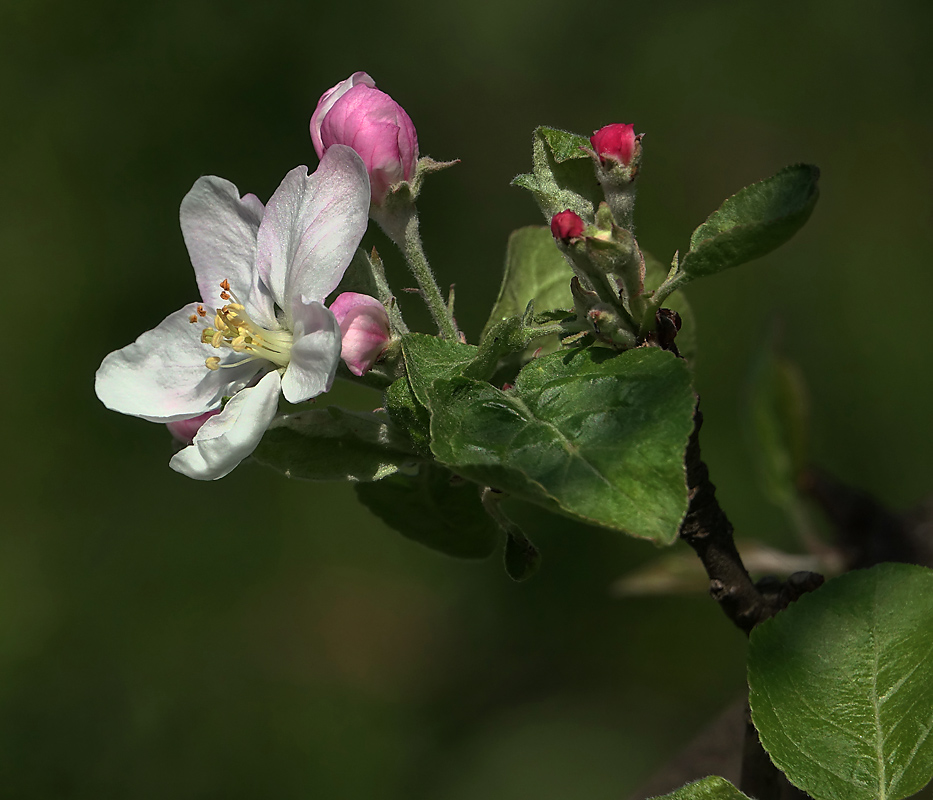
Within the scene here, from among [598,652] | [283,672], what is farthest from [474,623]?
[283,672]

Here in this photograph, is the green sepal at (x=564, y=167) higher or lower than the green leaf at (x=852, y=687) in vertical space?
higher

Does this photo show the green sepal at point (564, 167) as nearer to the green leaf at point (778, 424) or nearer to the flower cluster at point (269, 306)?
the flower cluster at point (269, 306)

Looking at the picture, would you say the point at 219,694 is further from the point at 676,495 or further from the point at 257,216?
the point at 676,495

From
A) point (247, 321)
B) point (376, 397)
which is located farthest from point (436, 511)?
point (376, 397)

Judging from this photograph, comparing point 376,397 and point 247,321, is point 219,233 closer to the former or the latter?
point 247,321

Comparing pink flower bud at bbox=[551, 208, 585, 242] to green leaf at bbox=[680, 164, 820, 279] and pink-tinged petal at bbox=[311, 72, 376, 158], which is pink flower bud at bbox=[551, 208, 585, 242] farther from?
pink-tinged petal at bbox=[311, 72, 376, 158]

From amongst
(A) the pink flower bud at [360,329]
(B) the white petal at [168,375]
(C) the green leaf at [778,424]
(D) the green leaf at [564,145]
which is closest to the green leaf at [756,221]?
(D) the green leaf at [564,145]
